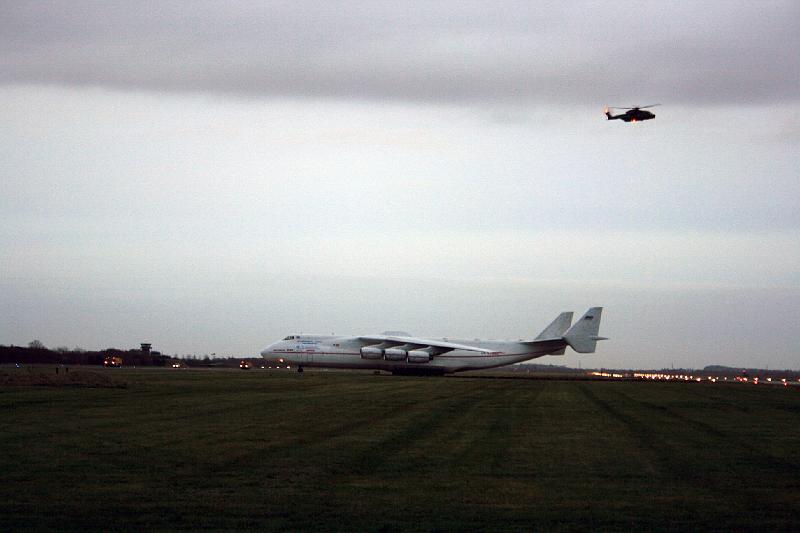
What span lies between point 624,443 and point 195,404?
14.7m

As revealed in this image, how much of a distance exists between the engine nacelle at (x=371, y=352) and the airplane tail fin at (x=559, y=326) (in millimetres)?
13321

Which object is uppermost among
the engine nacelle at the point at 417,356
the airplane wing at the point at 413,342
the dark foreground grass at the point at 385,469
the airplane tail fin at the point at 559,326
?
the airplane tail fin at the point at 559,326

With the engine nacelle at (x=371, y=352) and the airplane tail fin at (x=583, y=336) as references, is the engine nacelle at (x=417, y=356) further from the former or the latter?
the airplane tail fin at (x=583, y=336)

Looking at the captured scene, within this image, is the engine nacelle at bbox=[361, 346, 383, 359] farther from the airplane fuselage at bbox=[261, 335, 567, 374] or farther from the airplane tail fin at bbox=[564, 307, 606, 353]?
the airplane tail fin at bbox=[564, 307, 606, 353]

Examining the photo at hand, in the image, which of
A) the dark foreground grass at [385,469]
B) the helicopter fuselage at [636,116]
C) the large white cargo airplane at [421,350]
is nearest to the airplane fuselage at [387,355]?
the large white cargo airplane at [421,350]

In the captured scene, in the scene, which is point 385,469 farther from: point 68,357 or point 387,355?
point 68,357

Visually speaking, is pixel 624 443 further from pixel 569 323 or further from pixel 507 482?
pixel 569 323

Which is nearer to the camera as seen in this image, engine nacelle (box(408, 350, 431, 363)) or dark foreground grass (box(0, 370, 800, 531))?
dark foreground grass (box(0, 370, 800, 531))

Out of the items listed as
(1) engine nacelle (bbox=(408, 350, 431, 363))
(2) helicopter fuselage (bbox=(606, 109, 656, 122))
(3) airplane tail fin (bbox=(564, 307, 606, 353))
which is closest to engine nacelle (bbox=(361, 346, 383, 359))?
(1) engine nacelle (bbox=(408, 350, 431, 363))

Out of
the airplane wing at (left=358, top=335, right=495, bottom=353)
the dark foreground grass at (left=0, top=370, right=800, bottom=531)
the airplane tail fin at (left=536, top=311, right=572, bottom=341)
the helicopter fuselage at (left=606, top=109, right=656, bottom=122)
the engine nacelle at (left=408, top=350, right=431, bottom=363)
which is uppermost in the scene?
the helicopter fuselage at (left=606, top=109, right=656, bottom=122)

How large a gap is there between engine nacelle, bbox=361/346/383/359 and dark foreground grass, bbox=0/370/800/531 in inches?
1637

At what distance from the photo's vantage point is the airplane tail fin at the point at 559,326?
239ft

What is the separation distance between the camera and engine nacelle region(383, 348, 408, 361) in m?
69.6

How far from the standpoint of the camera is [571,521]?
428 inches
